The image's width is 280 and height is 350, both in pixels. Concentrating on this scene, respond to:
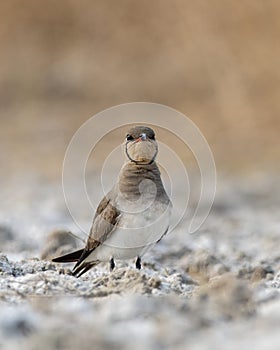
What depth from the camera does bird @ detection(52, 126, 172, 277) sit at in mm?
5484

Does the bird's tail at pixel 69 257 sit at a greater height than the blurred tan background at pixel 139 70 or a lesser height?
lesser

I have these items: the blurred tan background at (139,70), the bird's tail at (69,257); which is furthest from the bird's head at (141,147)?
the blurred tan background at (139,70)

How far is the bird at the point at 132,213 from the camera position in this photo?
5484 millimetres

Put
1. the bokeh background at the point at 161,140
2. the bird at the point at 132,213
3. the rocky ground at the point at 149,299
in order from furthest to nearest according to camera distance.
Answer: the bird at the point at 132,213 → the bokeh background at the point at 161,140 → the rocky ground at the point at 149,299

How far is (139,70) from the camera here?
2019 cm

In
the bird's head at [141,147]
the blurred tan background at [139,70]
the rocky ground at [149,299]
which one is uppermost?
the blurred tan background at [139,70]

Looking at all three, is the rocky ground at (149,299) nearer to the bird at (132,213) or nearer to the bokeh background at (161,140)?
the bokeh background at (161,140)

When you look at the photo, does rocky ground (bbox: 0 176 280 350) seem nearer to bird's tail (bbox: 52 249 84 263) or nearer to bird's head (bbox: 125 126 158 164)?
bird's tail (bbox: 52 249 84 263)

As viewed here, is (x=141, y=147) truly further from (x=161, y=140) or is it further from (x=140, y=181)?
(x=161, y=140)

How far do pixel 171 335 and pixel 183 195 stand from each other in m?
8.38

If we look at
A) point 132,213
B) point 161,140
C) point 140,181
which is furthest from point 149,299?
point 161,140

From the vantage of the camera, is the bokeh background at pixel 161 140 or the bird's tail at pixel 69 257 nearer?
the bokeh background at pixel 161 140

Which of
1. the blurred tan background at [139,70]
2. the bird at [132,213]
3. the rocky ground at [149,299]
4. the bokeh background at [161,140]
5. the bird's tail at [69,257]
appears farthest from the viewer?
the blurred tan background at [139,70]

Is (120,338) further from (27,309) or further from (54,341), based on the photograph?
(27,309)
